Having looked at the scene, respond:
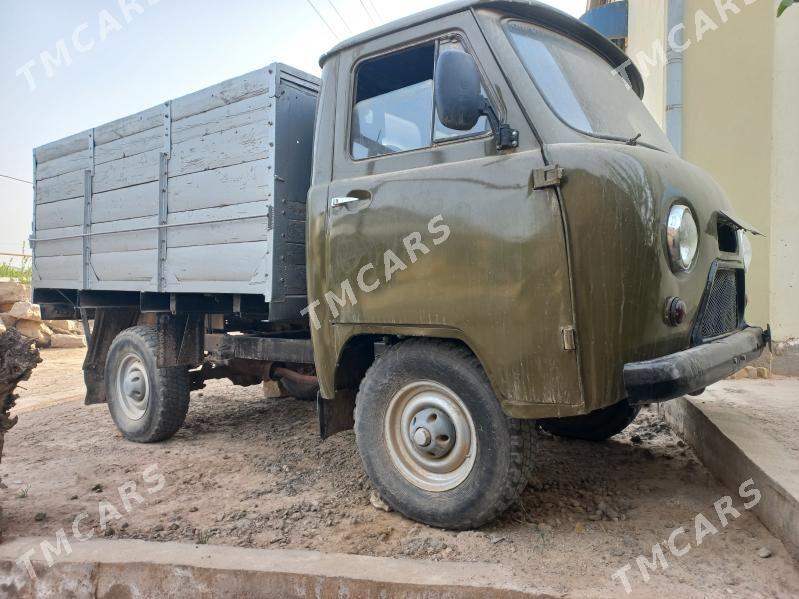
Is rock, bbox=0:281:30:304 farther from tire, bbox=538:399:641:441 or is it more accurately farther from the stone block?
tire, bbox=538:399:641:441

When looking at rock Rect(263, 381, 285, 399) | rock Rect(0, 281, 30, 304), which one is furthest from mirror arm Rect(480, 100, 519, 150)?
rock Rect(0, 281, 30, 304)

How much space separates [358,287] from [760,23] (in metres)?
5.20

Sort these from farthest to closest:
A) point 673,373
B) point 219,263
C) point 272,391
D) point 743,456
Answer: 1. point 272,391
2. point 219,263
3. point 743,456
4. point 673,373

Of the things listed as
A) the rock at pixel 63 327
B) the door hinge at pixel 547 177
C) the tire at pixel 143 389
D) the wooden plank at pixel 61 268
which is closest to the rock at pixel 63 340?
the rock at pixel 63 327

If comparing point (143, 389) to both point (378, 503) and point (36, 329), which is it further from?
point (36, 329)

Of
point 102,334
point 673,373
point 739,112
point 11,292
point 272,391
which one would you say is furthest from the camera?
point 11,292

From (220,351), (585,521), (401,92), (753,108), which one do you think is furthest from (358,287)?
(753,108)

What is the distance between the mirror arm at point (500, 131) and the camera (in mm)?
2629

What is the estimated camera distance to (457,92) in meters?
2.55

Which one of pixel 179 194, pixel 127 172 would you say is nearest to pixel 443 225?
pixel 179 194

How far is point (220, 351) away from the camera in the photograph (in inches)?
179

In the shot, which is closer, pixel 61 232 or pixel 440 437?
pixel 440 437

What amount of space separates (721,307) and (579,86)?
53.3 inches

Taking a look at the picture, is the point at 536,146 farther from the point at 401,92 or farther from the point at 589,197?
the point at 401,92
